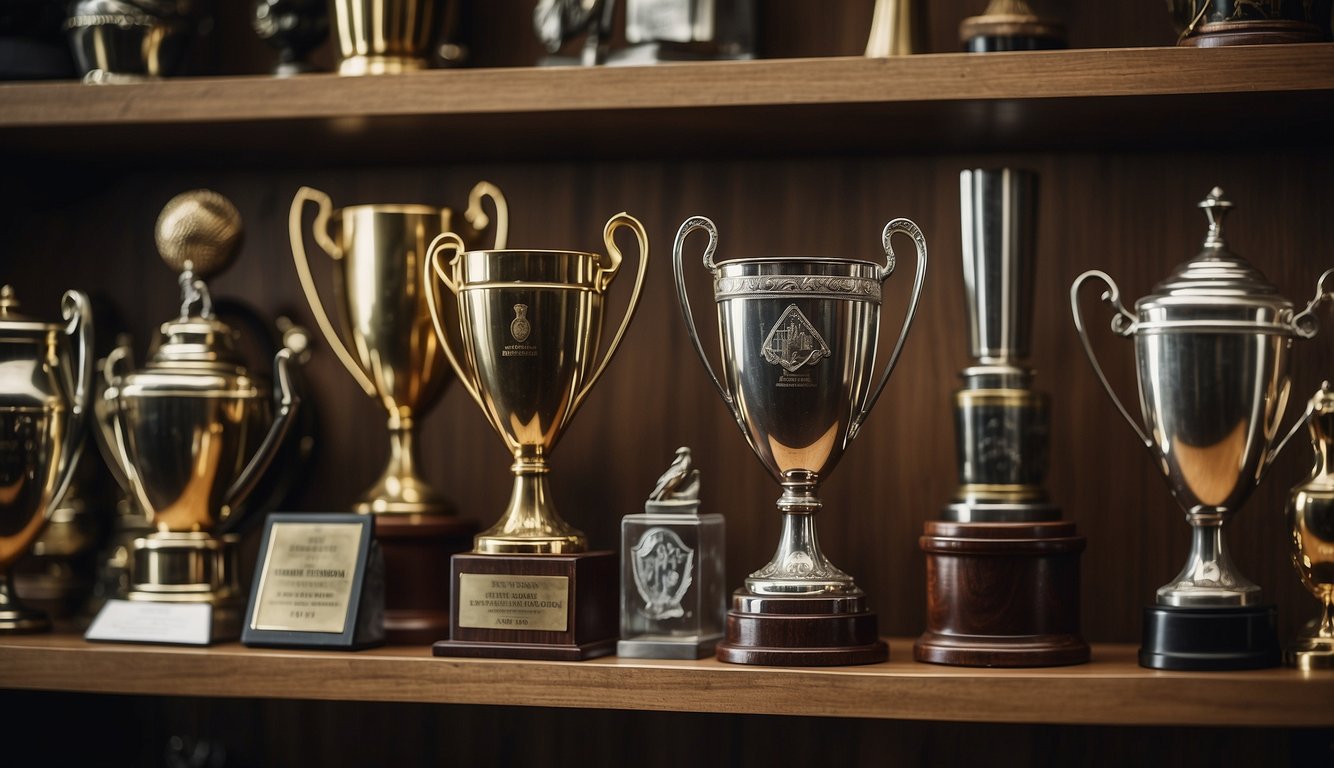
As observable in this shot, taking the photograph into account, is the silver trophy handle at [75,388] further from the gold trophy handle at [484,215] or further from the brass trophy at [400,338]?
the gold trophy handle at [484,215]

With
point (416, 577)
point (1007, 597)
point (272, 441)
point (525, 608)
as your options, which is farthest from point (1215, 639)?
point (272, 441)

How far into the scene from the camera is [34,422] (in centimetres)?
129

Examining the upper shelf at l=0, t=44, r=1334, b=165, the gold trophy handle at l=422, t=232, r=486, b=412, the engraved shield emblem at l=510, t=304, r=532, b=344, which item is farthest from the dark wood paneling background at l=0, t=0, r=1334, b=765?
the engraved shield emblem at l=510, t=304, r=532, b=344

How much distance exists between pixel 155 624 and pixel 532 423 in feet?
1.27

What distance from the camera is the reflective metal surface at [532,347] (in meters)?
1.16

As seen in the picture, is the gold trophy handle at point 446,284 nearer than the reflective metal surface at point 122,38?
Yes

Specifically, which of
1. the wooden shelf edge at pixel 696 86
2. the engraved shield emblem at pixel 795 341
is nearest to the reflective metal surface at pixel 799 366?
the engraved shield emblem at pixel 795 341

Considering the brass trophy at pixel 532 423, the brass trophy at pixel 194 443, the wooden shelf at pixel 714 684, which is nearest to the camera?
the wooden shelf at pixel 714 684

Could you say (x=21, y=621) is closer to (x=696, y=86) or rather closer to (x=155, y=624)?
(x=155, y=624)

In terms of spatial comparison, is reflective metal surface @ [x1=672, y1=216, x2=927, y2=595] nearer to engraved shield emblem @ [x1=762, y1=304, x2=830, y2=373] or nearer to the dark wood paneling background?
engraved shield emblem @ [x1=762, y1=304, x2=830, y2=373]

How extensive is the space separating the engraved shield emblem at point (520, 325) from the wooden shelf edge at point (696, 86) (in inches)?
6.9

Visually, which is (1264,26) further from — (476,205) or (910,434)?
(476,205)

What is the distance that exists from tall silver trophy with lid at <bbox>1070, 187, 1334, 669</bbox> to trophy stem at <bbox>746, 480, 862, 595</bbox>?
0.25 meters

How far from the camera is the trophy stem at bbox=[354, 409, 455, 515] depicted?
1300 millimetres
